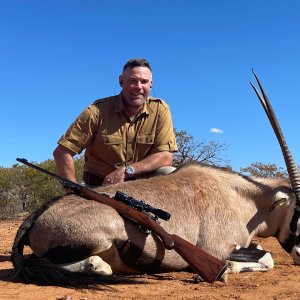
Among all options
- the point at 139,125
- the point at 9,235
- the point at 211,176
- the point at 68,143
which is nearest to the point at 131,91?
the point at 139,125

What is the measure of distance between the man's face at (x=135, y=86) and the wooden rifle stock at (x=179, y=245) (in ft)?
6.41

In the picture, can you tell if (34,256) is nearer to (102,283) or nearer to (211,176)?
(102,283)

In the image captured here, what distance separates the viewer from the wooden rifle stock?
14.6 feet

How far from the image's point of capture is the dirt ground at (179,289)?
4105mm

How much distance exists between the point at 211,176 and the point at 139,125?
53.0 inches

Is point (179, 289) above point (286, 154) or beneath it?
beneath

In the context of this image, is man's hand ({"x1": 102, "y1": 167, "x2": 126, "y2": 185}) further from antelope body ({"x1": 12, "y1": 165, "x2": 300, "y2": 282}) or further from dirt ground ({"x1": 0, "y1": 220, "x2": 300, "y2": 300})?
dirt ground ({"x1": 0, "y1": 220, "x2": 300, "y2": 300})

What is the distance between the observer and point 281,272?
210 inches

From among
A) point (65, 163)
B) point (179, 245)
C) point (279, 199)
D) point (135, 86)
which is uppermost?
point (135, 86)

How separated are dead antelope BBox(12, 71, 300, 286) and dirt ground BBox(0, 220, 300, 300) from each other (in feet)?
0.55

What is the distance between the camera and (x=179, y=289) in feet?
14.5

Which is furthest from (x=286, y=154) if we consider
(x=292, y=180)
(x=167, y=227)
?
(x=167, y=227)

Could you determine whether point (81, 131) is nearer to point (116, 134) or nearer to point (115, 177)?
point (116, 134)

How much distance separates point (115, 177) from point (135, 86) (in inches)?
46.2
